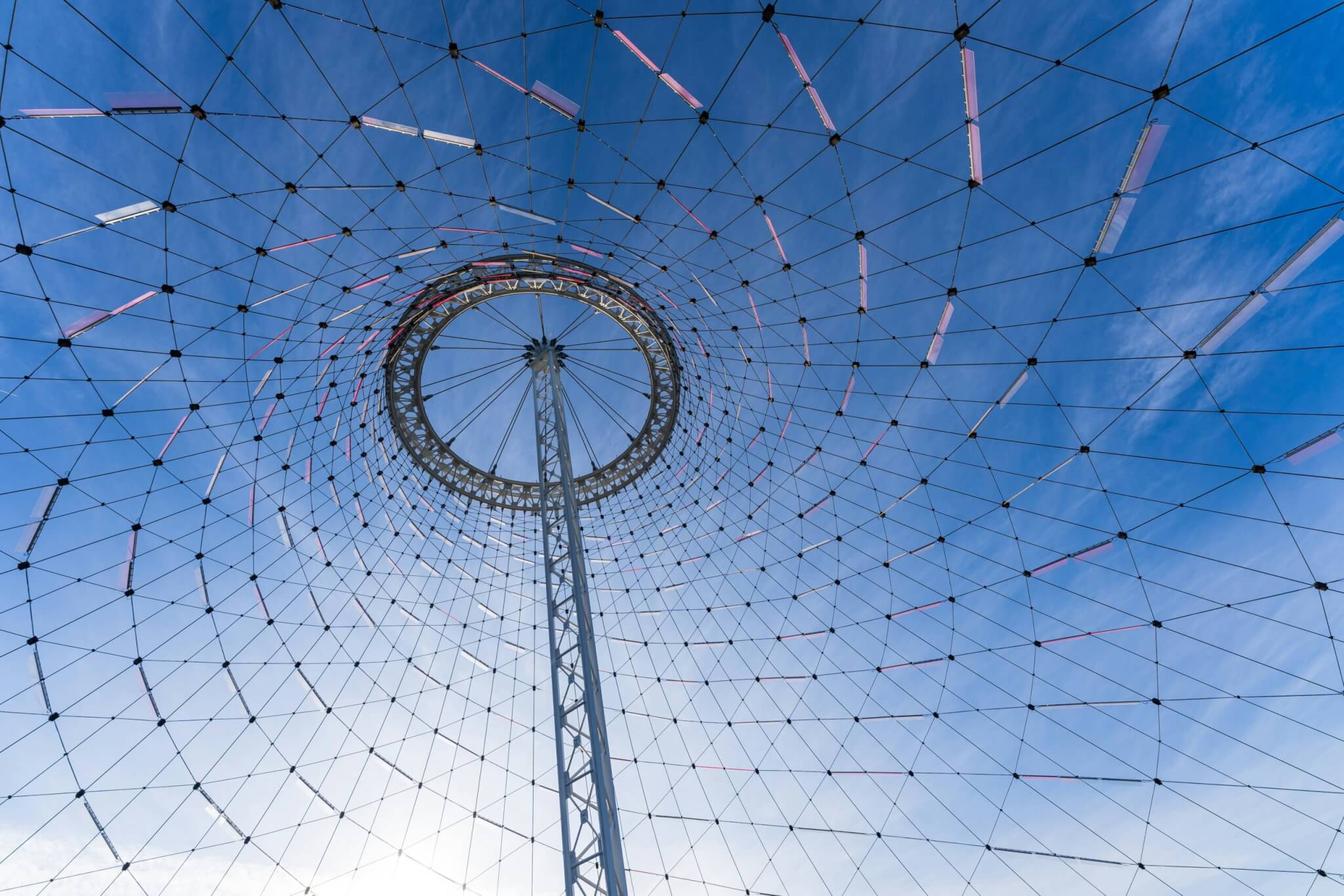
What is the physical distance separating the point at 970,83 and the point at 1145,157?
16.3 ft

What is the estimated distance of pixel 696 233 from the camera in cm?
2769

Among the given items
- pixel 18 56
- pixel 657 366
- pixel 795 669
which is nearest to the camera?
pixel 18 56

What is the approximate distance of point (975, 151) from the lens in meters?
18.5

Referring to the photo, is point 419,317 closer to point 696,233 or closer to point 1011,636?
point 696,233

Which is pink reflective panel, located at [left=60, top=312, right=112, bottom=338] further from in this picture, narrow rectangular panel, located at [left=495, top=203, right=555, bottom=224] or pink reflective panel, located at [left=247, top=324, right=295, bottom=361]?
narrow rectangular panel, located at [left=495, top=203, right=555, bottom=224]

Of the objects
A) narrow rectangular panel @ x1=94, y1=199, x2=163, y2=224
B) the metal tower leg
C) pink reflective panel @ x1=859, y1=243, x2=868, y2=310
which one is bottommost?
the metal tower leg

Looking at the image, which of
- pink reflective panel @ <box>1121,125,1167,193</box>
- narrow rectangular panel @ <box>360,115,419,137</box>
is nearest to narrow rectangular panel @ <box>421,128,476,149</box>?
narrow rectangular panel @ <box>360,115,419,137</box>

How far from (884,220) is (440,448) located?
3163 centimetres

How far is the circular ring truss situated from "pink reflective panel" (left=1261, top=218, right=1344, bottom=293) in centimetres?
2727

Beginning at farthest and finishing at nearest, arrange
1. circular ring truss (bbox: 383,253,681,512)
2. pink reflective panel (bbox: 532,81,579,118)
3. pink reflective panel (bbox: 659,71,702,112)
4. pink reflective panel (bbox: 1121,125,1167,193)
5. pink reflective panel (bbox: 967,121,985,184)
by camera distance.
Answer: circular ring truss (bbox: 383,253,681,512) < pink reflective panel (bbox: 532,81,579,118) < pink reflective panel (bbox: 659,71,702,112) < pink reflective panel (bbox: 967,121,985,184) < pink reflective panel (bbox: 1121,125,1167,193)

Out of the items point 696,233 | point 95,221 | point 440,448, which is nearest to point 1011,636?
point 696,233

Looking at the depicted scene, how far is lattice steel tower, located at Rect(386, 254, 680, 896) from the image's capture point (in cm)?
1819

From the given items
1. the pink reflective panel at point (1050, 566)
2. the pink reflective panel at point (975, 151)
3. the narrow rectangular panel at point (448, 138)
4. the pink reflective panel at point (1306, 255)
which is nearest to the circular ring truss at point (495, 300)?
the narrow rectangular panel at point (448, 138)

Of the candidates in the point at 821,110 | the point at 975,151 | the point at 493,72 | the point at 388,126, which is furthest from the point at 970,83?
the point at 388,126
